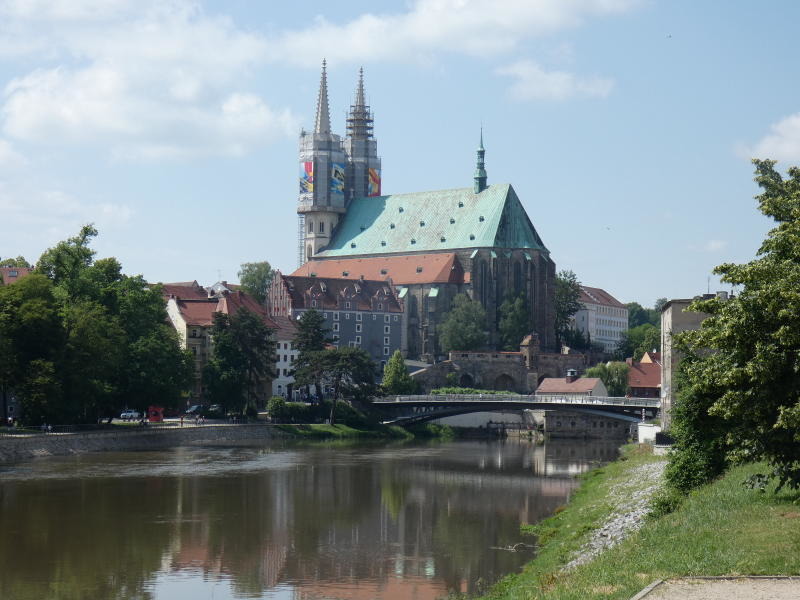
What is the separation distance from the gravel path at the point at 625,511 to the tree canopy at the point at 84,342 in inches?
1508

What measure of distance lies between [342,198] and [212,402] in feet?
249

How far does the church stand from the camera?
159 m

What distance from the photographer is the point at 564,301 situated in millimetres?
171125

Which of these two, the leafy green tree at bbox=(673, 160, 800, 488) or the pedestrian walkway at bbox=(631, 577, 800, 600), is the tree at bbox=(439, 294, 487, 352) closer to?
the leafy green tree at bbox=(673, 160, 800, 488)

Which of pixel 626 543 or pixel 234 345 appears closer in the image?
pixel 626 543

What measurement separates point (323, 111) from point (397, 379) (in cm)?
5804

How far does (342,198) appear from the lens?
7072 inches

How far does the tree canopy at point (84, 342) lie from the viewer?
265 feet

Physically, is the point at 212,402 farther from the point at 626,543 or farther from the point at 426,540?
the point at 626,543

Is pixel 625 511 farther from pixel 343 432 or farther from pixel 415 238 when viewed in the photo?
pixel 415 238

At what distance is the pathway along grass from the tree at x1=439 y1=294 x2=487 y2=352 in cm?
10767

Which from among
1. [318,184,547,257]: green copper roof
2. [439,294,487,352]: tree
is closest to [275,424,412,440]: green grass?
[439,294,487,352]: tree

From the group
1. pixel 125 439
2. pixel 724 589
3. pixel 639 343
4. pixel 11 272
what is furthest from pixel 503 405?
pixel 724 589

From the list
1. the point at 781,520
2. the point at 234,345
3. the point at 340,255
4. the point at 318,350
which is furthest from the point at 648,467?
the point at 340,255
